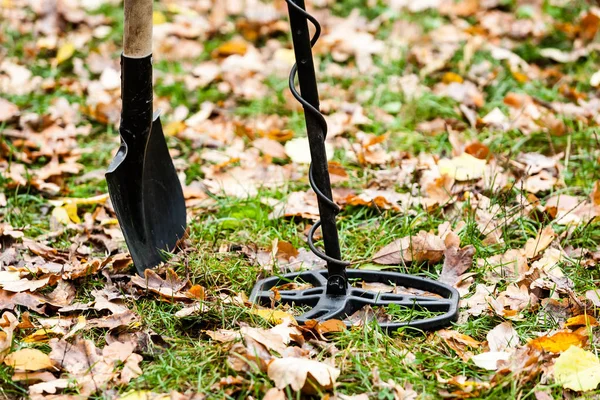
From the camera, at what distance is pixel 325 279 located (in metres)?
2.17

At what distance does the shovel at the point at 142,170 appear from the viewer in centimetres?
206

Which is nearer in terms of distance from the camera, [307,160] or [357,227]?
[357,227]

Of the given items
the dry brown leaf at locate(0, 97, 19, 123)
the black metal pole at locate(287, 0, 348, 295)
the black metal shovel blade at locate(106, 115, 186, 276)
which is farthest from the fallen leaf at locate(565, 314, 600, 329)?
the dry brown leaf at locate(0, 97, 19, 123)

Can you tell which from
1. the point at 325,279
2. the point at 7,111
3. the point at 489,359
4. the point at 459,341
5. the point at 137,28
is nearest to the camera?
the point at 489,359

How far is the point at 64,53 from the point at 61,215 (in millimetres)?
1670

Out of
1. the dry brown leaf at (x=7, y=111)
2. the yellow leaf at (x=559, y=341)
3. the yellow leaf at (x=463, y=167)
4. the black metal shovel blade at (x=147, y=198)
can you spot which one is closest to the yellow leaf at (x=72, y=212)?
the black metal shovel blade at (x=147, y=198)

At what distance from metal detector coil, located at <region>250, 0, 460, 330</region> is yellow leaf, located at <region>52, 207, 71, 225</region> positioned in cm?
88

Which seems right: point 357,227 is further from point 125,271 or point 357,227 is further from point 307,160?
point 125,271

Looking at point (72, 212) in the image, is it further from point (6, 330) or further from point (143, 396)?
point (143, 396)

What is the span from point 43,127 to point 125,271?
1330 mm

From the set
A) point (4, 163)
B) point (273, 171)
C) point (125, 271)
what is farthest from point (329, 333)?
point (4, 163)

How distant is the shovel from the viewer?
2062mm

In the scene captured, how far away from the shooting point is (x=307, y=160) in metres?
3.03

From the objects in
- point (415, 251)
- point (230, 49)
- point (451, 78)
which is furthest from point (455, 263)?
point (230, 49)
